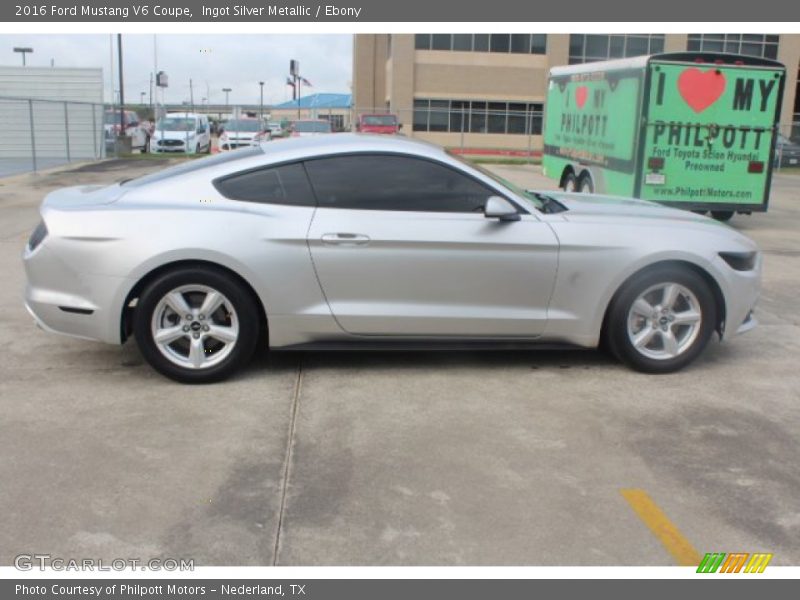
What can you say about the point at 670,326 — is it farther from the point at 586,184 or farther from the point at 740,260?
the point at 586,184

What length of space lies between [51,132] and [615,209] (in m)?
24.0

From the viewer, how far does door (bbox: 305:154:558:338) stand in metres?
5.09

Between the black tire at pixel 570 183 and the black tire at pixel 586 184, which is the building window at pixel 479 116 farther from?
the black tire at pixel 586 184

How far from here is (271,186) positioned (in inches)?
204

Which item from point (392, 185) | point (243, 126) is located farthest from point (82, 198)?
point (243, 126)

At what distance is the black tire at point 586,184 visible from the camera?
44.6 feet

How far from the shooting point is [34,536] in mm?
3340

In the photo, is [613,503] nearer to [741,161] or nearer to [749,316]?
[749,316]

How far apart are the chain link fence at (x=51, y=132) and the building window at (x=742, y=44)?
3319cm

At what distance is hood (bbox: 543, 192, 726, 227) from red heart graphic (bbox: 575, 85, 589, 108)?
8187 mm

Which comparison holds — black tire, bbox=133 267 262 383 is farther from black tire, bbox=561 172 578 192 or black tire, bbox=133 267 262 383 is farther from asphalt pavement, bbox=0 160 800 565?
black tire, bbox=561 172 578 192

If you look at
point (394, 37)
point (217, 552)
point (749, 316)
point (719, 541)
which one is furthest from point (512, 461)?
point (394, 37)

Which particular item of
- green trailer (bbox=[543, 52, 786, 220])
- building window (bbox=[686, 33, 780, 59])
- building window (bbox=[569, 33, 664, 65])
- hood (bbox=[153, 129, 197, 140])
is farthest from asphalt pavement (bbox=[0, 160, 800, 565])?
building window (bbox=[686, 33, 780, 59])

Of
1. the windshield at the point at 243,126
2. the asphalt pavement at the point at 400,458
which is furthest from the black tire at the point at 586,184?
the windshield at the point at 243,126
